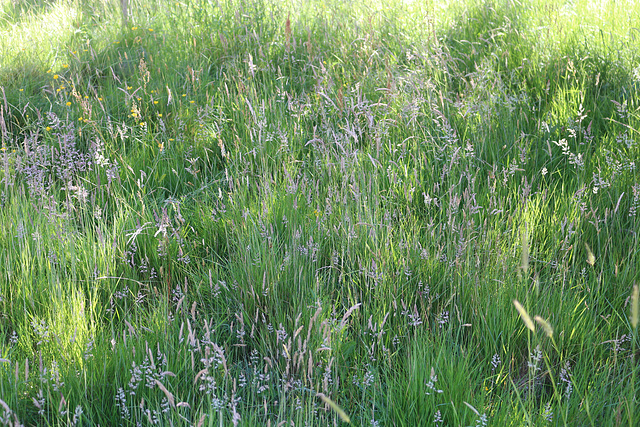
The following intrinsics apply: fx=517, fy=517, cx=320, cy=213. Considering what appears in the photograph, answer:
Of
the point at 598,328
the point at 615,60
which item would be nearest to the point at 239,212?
the point at 598,328

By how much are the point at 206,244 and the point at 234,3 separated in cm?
312

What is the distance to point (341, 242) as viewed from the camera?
7.00 ft

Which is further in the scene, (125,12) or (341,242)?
(125,12)

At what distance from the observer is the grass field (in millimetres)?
1499

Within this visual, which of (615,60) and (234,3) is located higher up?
(234,3)

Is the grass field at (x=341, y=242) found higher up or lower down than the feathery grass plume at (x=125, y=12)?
lower down

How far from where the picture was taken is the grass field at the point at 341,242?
1.50 m

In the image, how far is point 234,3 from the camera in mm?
4684

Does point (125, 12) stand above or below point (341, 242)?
above

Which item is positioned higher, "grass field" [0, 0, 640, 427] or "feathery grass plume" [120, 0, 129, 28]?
"feathery grass plume" [120, 0, 129, 28]

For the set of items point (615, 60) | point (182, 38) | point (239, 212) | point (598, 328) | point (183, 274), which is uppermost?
point (182, 38)

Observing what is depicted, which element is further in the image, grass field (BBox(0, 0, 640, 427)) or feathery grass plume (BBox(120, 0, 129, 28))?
feathery grass plume (BBox(120, 0, 129, 28))

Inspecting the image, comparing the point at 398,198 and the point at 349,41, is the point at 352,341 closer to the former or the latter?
the point at 398,198

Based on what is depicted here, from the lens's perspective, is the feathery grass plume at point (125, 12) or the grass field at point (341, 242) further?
the feathery grass plume at point (125, 12)
